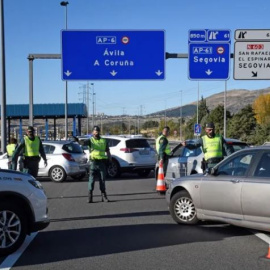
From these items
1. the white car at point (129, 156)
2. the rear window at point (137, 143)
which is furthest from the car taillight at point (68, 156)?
the rear window at point (137, 143)

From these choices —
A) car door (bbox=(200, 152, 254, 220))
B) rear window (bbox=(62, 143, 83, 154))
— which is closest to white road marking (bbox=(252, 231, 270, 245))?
car door (bbox=(200, 152, 254, 220))

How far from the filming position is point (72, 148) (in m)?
18.1

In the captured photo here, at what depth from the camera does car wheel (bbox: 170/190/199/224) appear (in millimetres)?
8805

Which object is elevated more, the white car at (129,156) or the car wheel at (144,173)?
the white car at (129,156)

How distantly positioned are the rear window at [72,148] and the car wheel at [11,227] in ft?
36.2

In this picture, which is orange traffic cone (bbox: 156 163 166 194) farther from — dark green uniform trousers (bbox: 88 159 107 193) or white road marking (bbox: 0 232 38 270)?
white road marking (bbox: 0 232 38 270)

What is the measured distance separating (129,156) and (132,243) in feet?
38.2

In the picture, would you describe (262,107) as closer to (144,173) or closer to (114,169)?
(144,173)

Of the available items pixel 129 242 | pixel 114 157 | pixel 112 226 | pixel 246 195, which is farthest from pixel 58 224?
pixel 114 157

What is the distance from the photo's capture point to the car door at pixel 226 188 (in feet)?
25.4

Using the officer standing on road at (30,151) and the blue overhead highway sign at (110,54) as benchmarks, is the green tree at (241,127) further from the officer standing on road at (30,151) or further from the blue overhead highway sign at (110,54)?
the officer standing on road at (30,151)

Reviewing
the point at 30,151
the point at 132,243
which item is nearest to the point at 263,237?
the point at 132,243

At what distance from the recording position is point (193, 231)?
8.38m

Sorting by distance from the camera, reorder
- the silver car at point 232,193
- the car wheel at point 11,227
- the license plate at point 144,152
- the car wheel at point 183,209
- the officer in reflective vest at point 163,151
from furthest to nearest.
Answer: the license plate at point 144,152
the officer in reflective vest at point 163,151
the car wheel at point 183,209
the silver car at point 232,193
the car wheel at point 11,227
